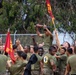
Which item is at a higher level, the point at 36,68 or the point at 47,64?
the point at 47,64

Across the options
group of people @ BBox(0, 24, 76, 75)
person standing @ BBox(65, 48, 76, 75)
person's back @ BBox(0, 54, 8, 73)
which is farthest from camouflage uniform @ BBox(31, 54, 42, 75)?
person standing @ BBox(65, 48, 76, 75)

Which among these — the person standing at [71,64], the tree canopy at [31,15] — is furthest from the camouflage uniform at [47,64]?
the tree canopy at [31,15]

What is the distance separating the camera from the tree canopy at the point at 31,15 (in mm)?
23375

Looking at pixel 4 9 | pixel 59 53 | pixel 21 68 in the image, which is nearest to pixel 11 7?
pixel 4 9

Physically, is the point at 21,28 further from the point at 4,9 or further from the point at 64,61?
the point at 64,61

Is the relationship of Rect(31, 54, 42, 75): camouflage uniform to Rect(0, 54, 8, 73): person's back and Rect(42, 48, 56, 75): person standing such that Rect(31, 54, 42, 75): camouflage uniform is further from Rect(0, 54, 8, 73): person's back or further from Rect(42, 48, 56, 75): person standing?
Rect(0, 54, 8, 73): person's back

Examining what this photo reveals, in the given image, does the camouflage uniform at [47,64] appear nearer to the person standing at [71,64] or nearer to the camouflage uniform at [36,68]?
the camouflage uniform at [36,68]

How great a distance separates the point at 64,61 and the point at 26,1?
10.4 metres

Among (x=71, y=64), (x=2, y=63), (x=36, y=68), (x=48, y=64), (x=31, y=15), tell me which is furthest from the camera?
(x=31, y=15)

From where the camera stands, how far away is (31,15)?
77.3 feet

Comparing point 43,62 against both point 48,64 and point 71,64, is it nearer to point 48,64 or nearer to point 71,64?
point 48,64

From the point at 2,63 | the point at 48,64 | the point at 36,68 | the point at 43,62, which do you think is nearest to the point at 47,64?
the point at 48,64

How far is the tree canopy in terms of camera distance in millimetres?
23375

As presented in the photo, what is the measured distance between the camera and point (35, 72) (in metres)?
14.7
